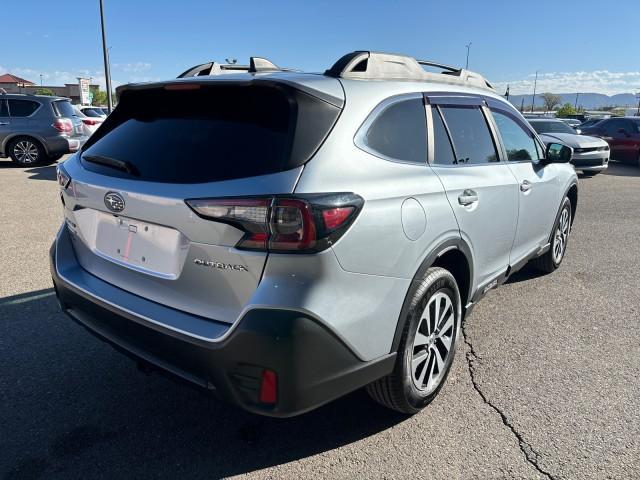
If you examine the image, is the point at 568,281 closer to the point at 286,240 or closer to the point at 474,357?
the point at 474,357

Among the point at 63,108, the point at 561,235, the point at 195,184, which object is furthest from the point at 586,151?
the point at 63,108

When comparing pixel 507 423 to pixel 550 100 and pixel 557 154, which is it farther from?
pixel 550 100

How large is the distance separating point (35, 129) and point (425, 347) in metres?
12.7

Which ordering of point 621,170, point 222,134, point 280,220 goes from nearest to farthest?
point 280,220, point 222,134, point 621,170

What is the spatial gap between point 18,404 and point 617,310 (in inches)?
176

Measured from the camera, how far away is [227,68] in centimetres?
323

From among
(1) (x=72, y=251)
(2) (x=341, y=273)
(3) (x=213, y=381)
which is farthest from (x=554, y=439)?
(1) (x=72, y=251)

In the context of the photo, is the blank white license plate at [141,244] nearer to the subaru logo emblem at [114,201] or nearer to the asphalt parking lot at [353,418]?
the subaru logo emblem at [114,201]

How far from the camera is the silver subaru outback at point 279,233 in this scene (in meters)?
1.95

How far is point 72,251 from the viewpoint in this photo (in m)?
2.78

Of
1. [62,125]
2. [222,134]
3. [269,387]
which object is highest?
[222,134]

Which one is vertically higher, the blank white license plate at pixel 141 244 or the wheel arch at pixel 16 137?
the blank white license plate at pixel 141 244

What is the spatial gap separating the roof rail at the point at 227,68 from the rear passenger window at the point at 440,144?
95 cm

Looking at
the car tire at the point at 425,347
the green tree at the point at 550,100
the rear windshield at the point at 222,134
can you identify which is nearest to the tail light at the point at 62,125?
the rear windshield at the point at 222,134
